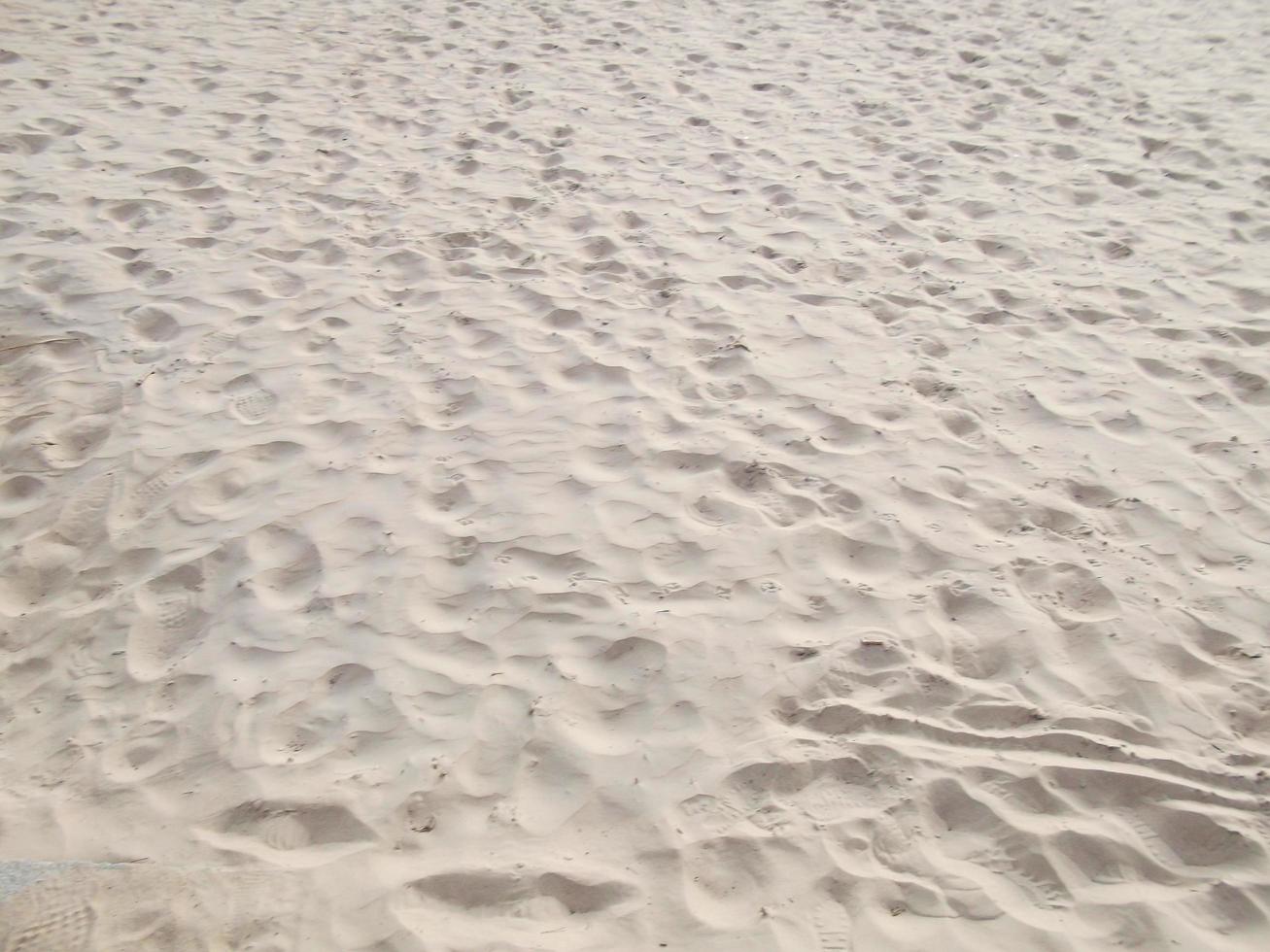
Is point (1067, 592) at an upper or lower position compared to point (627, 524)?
upper

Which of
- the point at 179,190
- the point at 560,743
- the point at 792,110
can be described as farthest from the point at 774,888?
the point at 792,110

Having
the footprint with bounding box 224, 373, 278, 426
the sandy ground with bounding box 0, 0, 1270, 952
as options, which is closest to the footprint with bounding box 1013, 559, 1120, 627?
the sandy ground with bounding box 0, 0, 1270, 952

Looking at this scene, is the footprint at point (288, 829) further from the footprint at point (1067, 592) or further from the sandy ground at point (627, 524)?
Result: the footprint at point (1067, 592)

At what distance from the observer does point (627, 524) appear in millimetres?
3244

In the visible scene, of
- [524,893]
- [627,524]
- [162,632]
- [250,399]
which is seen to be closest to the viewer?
[524,893]

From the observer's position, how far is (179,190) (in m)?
5.05

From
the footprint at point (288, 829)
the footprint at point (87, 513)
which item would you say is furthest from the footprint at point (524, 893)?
the footprint at point (87, 513)

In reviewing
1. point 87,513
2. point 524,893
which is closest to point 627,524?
point 524,893

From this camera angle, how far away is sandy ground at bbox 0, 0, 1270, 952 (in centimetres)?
232

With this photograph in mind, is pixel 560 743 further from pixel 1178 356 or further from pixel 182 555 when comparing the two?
pixel 1178 356

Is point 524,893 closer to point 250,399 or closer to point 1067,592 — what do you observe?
point 1067,592

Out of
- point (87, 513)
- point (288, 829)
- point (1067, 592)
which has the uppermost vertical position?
point (1067, 592)

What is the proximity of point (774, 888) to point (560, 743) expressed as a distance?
0.62 m

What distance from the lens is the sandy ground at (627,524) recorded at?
232cm
